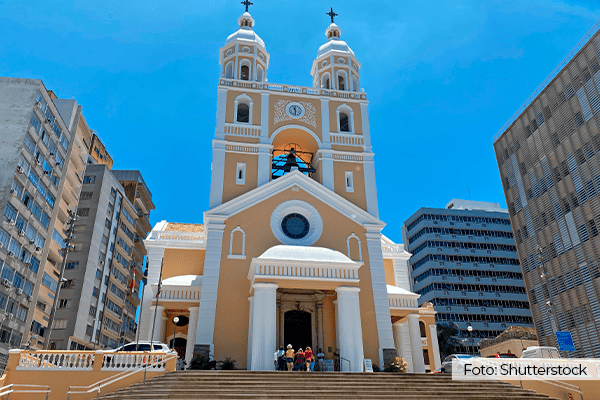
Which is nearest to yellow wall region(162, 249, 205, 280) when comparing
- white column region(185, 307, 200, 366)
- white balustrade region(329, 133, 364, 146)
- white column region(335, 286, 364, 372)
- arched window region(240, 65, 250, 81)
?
white column region(185, 307, 200, 366)

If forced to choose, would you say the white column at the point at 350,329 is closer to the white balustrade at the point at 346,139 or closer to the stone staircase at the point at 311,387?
the stone staircase at the point at 311,387

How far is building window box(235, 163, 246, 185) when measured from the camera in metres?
27.5

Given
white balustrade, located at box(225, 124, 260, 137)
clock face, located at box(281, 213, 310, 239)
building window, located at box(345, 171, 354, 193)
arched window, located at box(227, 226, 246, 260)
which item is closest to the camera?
arched window, located at box(227, 226, 246, 260)

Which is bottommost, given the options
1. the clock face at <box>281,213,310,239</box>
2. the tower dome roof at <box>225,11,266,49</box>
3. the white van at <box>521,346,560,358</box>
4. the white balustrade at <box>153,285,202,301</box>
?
the white van at <box>521,346,560,358</box>

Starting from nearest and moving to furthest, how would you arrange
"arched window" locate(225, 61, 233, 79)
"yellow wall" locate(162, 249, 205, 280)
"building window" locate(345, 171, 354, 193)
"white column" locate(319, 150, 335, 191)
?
"yellow wall" locate(162, 249, 205, 280)
"white column" locate(319, 150, 335, 191)
"building window" locate(345, 171, 354, 193)
"arched window" locate(225, 61, 233, 79)

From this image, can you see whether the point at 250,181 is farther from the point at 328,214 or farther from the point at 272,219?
the point at 328,214

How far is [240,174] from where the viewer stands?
27.8 meters

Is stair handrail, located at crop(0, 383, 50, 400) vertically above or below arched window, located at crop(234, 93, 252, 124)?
below

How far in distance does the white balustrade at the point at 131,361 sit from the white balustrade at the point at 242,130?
15.5 m

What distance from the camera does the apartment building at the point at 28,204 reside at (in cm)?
3197

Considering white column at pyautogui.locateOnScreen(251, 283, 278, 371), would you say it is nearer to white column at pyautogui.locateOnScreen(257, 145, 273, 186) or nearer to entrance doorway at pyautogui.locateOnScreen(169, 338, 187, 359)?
entrance doorway at pyautogui.locateOnScreen(169, 338, 187, 359)

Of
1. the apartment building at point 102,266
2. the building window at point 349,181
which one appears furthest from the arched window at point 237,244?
the apartment building at point 102,266

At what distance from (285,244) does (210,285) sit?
4553 millimetres

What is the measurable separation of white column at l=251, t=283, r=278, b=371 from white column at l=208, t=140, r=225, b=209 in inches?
283
